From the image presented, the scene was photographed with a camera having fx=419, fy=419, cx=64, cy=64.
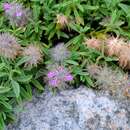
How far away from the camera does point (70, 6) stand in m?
3.52

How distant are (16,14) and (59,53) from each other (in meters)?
0.51

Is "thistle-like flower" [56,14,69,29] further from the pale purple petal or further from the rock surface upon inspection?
the rock surface

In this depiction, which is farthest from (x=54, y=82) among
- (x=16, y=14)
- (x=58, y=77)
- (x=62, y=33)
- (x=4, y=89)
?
(x=16, y=14)

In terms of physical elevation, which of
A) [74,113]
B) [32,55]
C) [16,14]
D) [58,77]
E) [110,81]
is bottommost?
[74,113]

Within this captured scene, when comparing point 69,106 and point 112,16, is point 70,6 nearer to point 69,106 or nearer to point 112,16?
point 112,16

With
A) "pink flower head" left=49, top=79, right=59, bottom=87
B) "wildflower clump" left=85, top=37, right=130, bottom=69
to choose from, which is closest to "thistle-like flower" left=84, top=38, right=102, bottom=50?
"wildflower clump" left=85, top=37, right=130, bottom=69

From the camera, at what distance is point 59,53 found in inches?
128

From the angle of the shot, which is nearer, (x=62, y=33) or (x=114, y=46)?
(x=114, y=46)

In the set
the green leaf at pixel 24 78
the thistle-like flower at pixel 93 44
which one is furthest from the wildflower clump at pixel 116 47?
the green leaf at pixel 24 78

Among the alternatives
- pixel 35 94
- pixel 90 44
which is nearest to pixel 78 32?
pixel 90 44

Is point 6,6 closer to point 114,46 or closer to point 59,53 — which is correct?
point 59,53

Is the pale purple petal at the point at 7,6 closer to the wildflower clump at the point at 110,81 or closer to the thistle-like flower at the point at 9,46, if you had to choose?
the thistle-like flower at the point at 9,46

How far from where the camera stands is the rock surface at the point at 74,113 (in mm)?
3064

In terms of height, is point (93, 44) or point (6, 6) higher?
point (6, 6)
